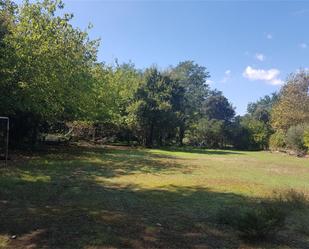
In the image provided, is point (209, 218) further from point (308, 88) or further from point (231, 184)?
point (308, 88)

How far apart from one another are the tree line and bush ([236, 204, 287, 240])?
40.7ft

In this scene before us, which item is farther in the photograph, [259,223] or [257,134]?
[257,134]

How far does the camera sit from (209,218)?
7.05m

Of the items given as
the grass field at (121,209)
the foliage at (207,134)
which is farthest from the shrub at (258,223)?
the foliage at (207,134)

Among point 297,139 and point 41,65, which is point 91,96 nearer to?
point 41,65

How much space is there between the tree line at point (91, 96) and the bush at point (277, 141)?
0.39ft

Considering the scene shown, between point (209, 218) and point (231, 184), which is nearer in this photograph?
point (209, 218)

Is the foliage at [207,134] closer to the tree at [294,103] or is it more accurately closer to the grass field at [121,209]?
the tree at [294,103]

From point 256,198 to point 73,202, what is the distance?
465 cm

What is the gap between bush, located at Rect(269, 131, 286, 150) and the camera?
→ 43219 millimetres

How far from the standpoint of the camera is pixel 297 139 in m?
36.6

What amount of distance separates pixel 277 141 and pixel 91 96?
89.8ft

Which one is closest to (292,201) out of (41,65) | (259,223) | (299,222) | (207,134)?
(299,222)

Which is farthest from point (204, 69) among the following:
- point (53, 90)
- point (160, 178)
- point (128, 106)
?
point (160, 178)
